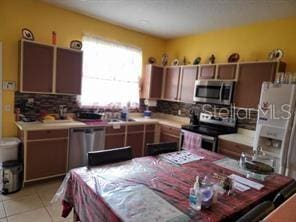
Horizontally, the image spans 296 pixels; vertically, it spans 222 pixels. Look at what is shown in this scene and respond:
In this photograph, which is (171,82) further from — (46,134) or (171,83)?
(46,134)

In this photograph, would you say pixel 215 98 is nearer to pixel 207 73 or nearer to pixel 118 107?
pixel 207 73

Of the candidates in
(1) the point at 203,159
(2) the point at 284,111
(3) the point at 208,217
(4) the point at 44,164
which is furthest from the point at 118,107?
(3) the point at 208,217

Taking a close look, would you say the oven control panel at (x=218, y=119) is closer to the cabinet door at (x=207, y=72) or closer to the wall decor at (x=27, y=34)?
the cabinet door at (x=207, y=72)

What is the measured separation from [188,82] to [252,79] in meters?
1.25

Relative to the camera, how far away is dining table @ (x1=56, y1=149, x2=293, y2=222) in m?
1.17

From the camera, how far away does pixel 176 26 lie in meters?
3.84

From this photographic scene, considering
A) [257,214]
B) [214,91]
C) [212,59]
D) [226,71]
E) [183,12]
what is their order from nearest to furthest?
[257,214]
[183,12]
[226,71]
[214,91]
[212,59]

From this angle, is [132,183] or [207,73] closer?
[132,183]

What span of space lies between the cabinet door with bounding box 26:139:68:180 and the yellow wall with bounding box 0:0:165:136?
2.17 feet

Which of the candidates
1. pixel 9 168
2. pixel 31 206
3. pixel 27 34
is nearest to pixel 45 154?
pixel 9 168

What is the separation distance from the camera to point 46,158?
2971 millimetres

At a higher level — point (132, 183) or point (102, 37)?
point (102, 37)

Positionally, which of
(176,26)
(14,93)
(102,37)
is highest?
(176,26)

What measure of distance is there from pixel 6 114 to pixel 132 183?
2.63 meters
